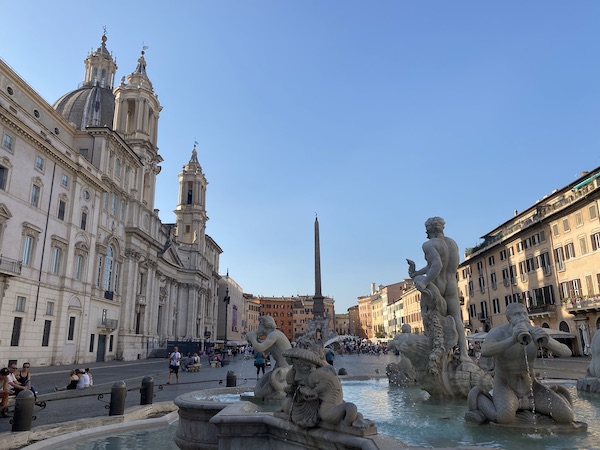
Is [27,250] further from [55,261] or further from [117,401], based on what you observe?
[117,401]

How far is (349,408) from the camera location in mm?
3316

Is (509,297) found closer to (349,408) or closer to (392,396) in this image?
(392,396)

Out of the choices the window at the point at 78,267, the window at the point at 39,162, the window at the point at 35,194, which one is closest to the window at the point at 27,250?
the window at the point at 35,194

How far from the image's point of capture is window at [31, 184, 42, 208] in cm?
2531

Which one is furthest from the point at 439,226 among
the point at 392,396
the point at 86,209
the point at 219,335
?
the point at 219,335

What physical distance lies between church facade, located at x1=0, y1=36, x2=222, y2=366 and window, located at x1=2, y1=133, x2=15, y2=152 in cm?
5

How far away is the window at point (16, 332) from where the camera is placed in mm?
23495

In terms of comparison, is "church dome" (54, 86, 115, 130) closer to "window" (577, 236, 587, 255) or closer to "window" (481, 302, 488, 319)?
"window" (481, 302, 488, 319)

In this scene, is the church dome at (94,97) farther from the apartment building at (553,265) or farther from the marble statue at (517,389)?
the marble statue at (517,389)

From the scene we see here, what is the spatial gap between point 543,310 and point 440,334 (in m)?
31.2

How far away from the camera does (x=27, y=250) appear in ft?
81.5

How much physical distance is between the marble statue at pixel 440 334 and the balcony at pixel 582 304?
83.2 ft

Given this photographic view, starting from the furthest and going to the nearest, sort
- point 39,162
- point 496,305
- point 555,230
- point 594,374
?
point 496,305, point 555,230, point 39,162, point 594,374

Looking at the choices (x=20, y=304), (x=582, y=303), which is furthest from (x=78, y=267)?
(x=582, y=303)
